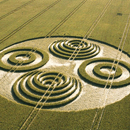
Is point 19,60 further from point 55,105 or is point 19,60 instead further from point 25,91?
point 55,105

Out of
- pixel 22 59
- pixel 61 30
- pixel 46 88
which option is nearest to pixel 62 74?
pixel 46 88

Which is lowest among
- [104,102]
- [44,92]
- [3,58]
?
[104,102]

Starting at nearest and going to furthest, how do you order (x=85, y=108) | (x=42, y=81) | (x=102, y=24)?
(x=85, y=108)
(x=42, y=81)
(x=102, y=24)

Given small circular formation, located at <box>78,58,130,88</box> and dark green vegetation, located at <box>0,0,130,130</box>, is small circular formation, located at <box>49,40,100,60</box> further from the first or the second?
dark green vegetation, located at <box>0,0,130,130</box>

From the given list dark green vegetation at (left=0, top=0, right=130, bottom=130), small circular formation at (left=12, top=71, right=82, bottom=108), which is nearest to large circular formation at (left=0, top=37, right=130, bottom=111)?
small circular formation at (left=12, top=71, right=82, bottom=108)

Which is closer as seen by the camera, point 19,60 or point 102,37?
point 19,60

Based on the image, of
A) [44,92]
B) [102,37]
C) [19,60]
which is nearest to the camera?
[44,92]

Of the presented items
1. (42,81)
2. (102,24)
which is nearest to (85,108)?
(42,81)

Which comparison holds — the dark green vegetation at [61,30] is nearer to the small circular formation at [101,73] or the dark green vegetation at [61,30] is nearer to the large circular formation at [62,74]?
the large circular formation at [62,74]

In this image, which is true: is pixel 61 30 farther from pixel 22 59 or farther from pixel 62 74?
pixel 62 74
